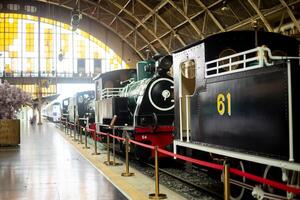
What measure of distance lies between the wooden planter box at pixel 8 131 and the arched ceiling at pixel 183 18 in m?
6.35

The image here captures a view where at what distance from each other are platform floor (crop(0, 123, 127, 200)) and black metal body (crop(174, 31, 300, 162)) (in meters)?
2.20

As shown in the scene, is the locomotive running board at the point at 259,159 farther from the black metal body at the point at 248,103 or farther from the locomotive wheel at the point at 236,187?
the locomotive wheel at the point at 236,187

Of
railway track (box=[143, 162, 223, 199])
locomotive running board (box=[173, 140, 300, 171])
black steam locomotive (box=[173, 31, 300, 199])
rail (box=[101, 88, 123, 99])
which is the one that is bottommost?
railway track (box=[143, 162, 223, 199])

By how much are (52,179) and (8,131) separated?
8526mm

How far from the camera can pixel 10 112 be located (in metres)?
17.8

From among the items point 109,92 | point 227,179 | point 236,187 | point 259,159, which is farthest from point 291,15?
point 227,179

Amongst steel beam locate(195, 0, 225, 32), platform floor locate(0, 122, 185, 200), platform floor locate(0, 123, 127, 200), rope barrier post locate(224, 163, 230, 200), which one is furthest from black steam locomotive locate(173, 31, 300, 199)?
steel beam locate(195, 0, 225, 32)

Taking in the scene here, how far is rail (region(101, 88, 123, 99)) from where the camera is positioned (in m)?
16.8

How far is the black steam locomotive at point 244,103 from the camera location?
5.05m

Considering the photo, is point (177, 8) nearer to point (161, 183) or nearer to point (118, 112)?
point (118, 112)

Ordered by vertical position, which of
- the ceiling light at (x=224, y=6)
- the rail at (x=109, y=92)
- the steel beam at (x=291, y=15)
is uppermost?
the ceiling light at (x=224, y=6)

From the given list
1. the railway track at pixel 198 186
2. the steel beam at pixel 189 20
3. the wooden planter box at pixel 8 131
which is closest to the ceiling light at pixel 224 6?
the steel beam at pixel 189 20

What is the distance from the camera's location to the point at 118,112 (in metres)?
14.8

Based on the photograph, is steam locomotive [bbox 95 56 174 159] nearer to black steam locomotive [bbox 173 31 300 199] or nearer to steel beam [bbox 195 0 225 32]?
black steam locomotive [bbox 173 31 300 199]
